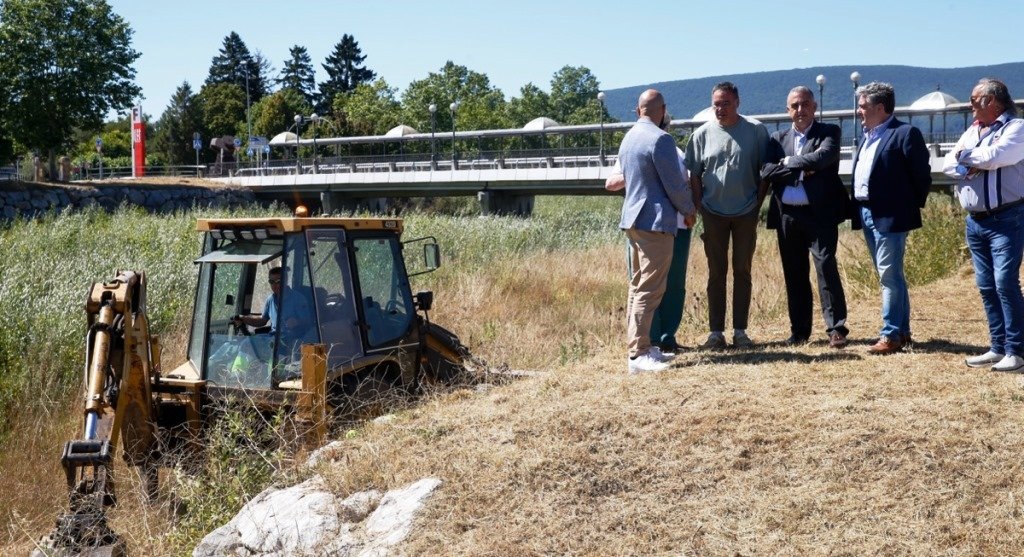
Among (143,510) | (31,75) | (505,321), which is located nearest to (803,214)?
(143,510)

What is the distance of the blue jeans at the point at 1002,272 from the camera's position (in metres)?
7.32

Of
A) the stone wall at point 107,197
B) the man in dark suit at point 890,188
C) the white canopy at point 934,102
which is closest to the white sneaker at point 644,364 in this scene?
the man in dark suit at point 890,188

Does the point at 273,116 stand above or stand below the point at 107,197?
above

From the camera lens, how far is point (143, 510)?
7.13 meters

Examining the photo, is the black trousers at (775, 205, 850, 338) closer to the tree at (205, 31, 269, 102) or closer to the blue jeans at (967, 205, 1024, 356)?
the blue jeans at (967, 205, 1024, 356)

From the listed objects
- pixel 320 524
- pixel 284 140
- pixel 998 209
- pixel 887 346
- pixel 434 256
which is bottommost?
pixel 320 524

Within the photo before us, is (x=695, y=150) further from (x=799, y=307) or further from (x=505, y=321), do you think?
(x=505, y=321)

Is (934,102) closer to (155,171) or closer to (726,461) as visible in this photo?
(726,461)

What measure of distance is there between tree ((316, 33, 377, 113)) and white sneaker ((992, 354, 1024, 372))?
12484cm

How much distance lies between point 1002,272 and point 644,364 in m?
2.50

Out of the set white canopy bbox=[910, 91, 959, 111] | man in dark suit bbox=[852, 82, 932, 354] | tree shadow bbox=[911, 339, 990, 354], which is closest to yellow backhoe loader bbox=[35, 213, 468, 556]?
man in dark suit bbox=[852, 82, 932, 354]

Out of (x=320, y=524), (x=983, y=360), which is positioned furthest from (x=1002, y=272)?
(x=320, y=524)

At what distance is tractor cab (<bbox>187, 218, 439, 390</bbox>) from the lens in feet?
28.7

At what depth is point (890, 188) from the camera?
7.96m
